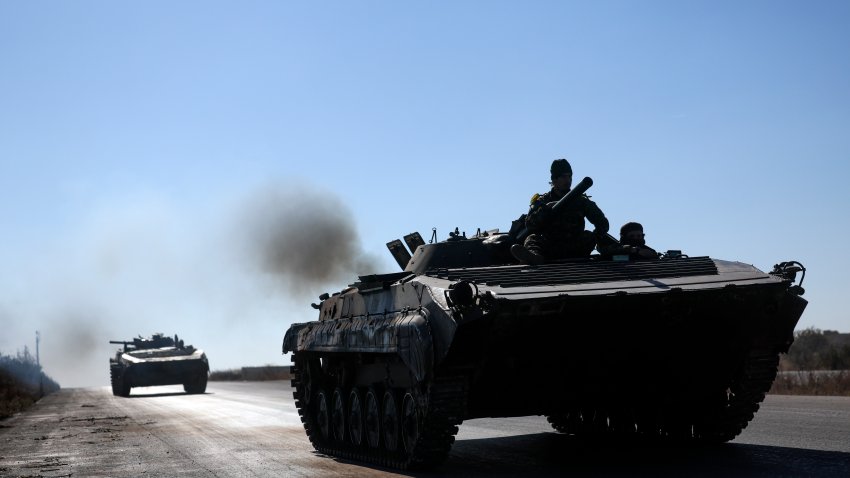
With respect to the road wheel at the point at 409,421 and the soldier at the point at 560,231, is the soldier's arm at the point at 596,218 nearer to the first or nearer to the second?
the soldier at the point at 560,231

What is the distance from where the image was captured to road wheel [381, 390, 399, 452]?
13391 mm

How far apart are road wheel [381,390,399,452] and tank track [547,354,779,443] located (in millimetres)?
1957

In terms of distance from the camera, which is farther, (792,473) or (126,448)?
(126,448)

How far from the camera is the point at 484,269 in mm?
12781

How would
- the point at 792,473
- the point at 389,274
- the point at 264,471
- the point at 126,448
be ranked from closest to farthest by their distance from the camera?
the point at 792,473, the point at 264,471, the point at 389,274, the point at 126,448

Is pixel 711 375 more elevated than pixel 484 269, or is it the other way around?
pixel 484 269

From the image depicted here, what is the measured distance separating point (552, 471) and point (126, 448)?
7.36 metres

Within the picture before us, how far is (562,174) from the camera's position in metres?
14.7

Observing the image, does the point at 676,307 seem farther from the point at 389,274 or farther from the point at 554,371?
the point at 389,274

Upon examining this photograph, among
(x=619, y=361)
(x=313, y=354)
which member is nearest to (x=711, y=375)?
(x=619, y=361)

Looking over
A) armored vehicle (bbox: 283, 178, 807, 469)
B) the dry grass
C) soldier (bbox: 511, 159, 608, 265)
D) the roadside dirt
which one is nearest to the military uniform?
soldier (bbox: 511, 159, 608, 265)

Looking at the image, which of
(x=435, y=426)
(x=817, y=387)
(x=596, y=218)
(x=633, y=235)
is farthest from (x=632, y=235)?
(x=817, y=387)

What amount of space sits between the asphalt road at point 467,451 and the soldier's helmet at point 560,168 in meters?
3.24

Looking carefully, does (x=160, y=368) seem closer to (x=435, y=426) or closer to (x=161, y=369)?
(x=161, y=369)
